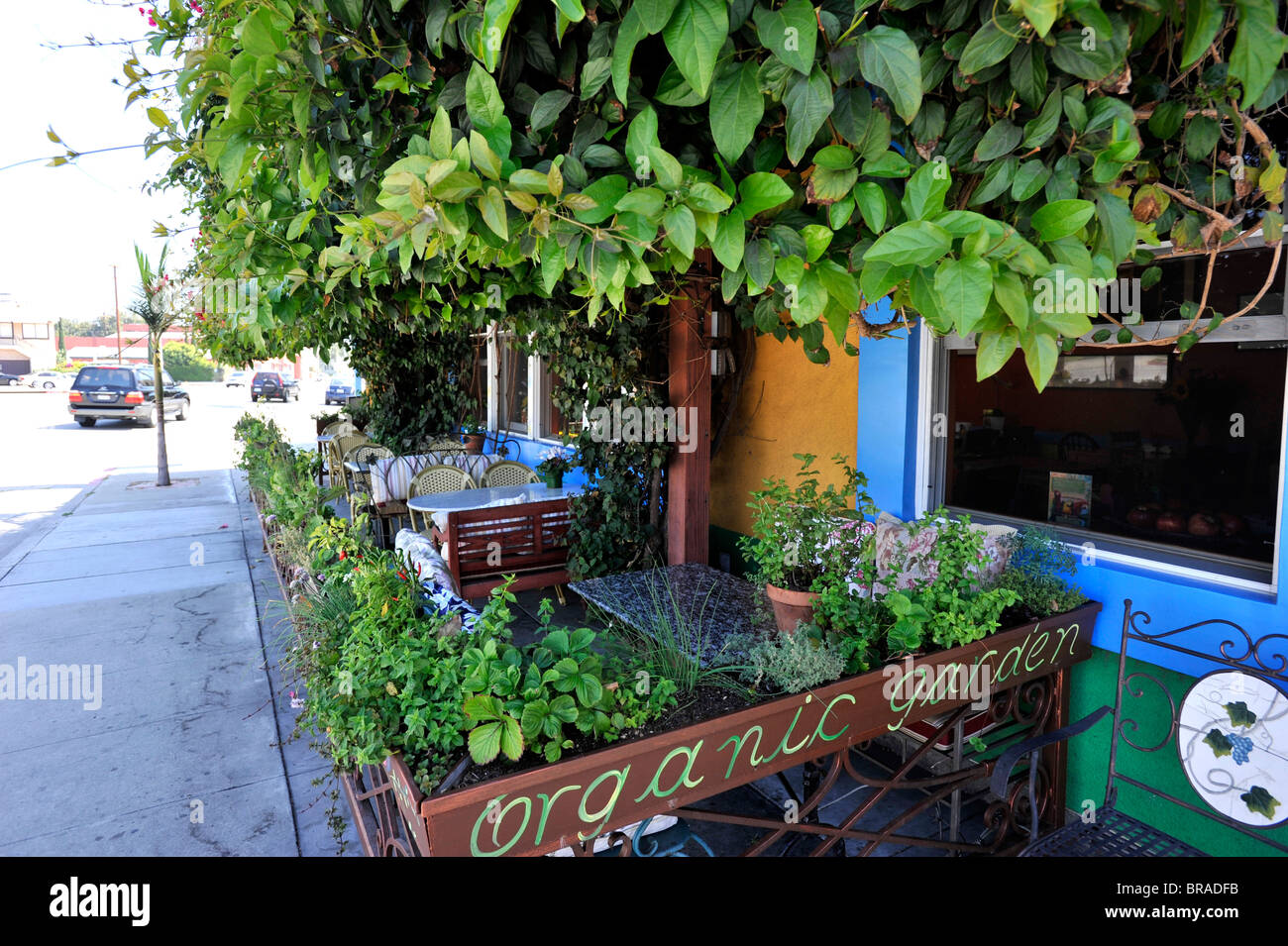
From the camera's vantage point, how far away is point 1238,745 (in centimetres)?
230

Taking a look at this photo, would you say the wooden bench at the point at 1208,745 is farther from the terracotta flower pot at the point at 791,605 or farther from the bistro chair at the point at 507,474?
the bistro chair at the point at 507,474

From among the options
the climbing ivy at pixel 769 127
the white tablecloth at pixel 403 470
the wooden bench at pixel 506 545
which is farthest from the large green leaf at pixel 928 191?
the white tablecloth at pixel 403 470

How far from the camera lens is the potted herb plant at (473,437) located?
30.0ft

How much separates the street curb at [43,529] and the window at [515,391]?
4856 mm

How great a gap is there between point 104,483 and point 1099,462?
43.6 feet

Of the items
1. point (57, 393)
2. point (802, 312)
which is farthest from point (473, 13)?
point (57, 393)

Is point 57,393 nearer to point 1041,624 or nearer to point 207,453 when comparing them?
point 207,453

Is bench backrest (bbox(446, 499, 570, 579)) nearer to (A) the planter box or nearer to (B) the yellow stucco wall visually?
(B) the yellow stucco wall

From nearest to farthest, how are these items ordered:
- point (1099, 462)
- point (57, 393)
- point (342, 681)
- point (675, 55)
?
point (675, 55) → point (342, 681) → point (1099, 462) → point (57, 393)

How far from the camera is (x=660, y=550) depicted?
16.0 ft

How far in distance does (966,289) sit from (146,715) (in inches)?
174

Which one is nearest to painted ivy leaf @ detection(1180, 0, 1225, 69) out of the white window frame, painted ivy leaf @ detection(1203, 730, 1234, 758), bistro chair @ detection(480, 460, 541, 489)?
painted ivy leaf @ detection(1203, 730, 1234, 758)

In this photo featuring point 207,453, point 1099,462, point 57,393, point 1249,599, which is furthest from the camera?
point 57,393

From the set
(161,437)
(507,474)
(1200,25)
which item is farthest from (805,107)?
(161,437)
